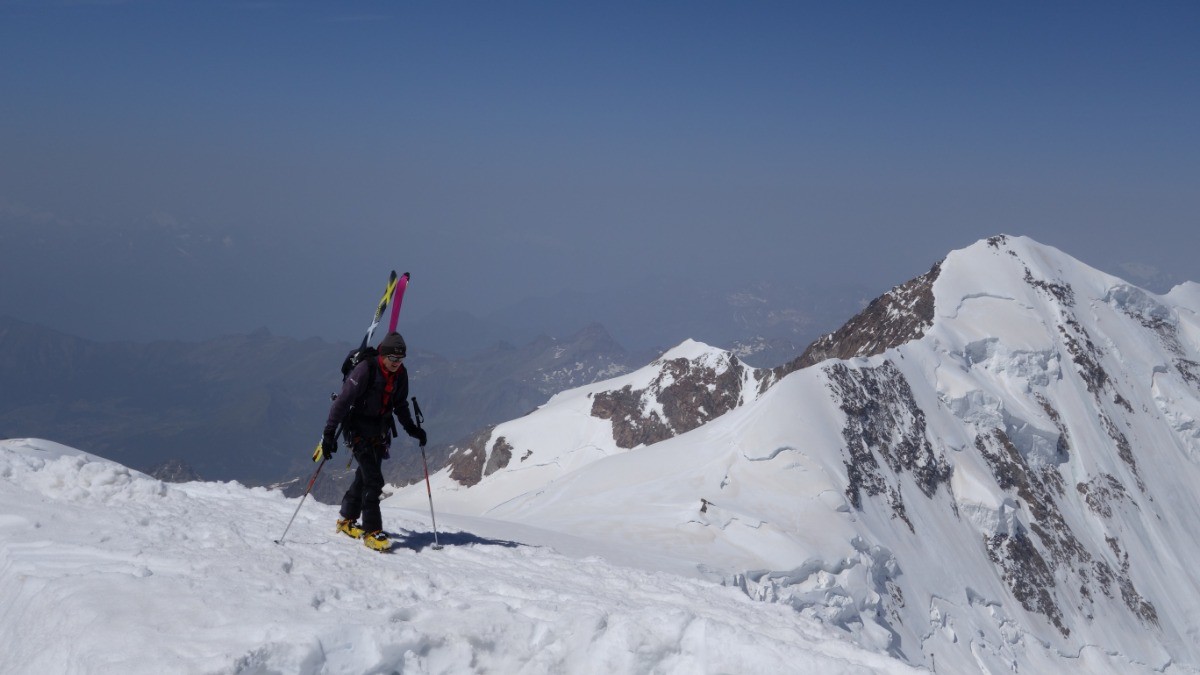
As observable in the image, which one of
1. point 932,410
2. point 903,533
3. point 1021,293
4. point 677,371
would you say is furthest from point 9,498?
point 677,371

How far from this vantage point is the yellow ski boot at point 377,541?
12.9 metres

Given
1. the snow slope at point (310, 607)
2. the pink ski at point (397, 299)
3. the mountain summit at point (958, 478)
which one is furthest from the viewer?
the mountain summit at point (958, 478)

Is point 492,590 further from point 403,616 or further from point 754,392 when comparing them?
point 754,392

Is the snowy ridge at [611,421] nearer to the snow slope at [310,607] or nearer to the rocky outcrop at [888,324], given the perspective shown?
the rocky outcrop at [888,324]

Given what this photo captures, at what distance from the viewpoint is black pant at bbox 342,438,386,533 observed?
13.5 meters

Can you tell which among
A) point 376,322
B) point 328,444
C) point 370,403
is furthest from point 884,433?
point 328,444

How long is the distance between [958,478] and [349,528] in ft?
152

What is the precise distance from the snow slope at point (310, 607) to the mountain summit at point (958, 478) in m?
10.3


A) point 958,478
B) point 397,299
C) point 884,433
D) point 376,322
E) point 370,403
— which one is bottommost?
point 370,403

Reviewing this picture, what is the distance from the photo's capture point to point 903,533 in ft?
141

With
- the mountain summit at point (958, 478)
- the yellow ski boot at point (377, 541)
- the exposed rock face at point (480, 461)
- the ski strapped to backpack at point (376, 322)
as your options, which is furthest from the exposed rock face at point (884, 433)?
the exposed rock face at point (480, 461)

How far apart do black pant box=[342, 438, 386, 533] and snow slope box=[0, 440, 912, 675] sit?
1.56ft

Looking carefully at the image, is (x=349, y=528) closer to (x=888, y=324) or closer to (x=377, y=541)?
(x=377, y=541)

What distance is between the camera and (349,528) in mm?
13836
